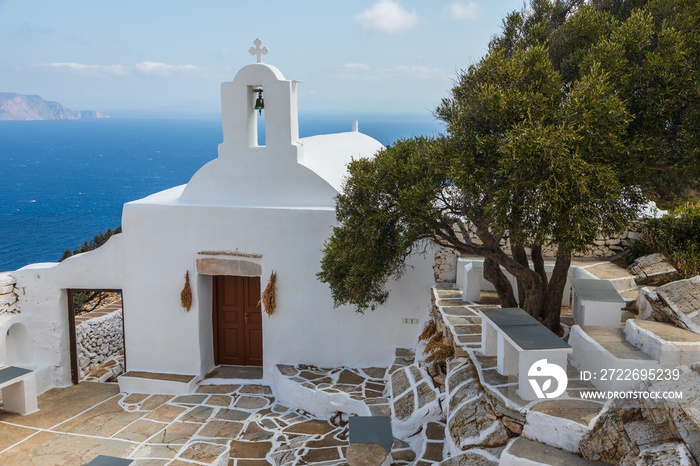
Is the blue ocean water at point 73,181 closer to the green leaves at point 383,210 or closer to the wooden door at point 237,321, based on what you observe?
the green leaves at point 383,210

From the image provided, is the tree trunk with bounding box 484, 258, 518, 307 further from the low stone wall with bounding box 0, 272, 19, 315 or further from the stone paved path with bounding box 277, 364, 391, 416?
the low stone wall with bounding box 0, 272, 19, 315

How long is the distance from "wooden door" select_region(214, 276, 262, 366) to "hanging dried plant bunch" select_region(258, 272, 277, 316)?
715mm

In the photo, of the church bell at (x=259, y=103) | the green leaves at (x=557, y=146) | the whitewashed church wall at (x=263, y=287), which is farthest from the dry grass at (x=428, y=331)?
the church bell at (x=259, y=103)

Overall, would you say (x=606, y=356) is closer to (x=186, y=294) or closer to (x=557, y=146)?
(x=557, y=146)

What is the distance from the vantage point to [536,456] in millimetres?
5875

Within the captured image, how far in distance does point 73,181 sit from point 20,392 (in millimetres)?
85008

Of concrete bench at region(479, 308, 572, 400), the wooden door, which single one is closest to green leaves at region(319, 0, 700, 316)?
concrete bench at region(479, 308, 572, 400)

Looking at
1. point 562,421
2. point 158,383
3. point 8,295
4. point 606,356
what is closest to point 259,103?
point 158,383

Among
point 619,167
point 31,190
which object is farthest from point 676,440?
point 31,190

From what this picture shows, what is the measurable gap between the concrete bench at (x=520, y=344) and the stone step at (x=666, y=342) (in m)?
0.91

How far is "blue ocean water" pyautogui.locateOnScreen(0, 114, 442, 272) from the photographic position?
5388 centimetres

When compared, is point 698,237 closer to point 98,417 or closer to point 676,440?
point 676,440

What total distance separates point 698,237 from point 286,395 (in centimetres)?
821

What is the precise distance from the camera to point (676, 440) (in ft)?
17.3
